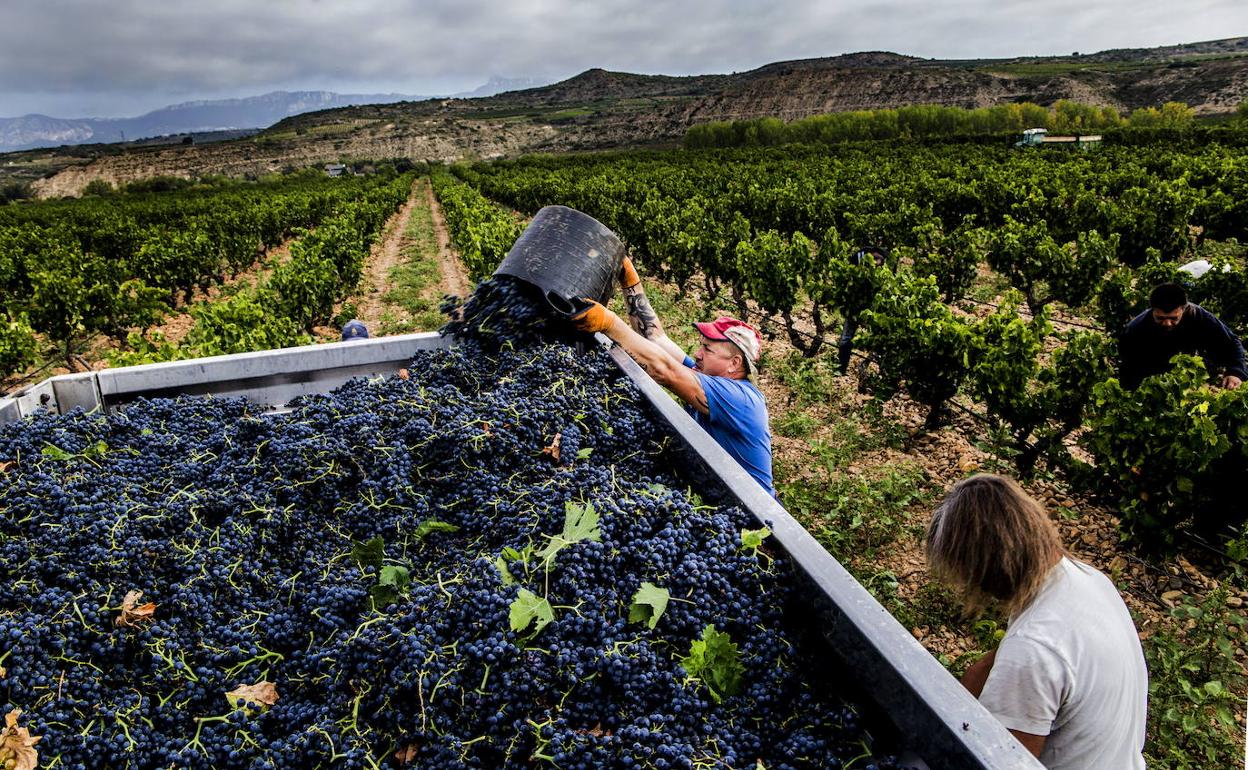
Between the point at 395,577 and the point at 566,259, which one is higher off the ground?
the point at 566,259

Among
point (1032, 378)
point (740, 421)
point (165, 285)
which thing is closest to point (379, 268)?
point (165, 285)

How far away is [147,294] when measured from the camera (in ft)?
39.3

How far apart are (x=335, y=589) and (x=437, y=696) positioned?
513 millimetres

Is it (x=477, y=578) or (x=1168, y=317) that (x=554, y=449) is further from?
(x=1168, y=317)

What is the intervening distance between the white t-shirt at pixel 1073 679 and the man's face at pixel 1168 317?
4.63 meters

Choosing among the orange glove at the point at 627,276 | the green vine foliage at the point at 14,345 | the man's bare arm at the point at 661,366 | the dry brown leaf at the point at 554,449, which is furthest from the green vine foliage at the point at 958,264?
the green vine foliage at the point at 14,345

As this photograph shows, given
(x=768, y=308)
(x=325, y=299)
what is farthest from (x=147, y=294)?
(x=768, y=308)

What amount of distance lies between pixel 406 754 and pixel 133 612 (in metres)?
0.92

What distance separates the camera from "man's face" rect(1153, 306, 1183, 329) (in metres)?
5.23

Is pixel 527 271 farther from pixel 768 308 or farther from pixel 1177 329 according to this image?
pixel 768 308

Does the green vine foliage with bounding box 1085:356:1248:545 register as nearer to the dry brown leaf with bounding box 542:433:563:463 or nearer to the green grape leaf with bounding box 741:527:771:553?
the green grape leaf with bounding box 741:527:771:553

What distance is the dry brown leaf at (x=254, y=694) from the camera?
5.27 ft

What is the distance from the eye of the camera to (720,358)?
10.8ft

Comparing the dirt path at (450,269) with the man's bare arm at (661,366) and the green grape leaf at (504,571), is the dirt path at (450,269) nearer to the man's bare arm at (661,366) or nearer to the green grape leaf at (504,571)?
the man's bare arm at (661,366)
